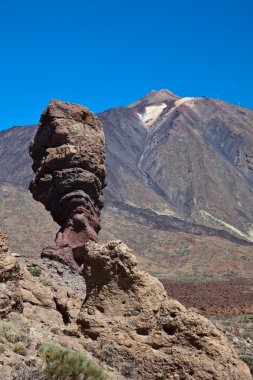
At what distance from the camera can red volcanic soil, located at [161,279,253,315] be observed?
2798 cm

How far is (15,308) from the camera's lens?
8.58m

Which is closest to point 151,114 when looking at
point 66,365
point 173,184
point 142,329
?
point 173,184

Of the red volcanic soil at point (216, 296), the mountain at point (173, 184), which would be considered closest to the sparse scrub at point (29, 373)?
the red volcanic soil at point (216, 296)

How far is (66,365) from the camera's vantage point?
20.3 feet

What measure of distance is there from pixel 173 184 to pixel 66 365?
111011 mm

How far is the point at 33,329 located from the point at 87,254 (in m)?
1.52

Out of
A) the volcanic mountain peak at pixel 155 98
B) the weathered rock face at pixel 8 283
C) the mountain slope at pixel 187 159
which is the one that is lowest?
the weathered rock face at pixel 8 283

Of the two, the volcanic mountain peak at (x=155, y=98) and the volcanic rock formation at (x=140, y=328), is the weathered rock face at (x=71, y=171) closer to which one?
the volcanic rock formation at (x=140, y=328)

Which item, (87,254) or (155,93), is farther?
(155,93)

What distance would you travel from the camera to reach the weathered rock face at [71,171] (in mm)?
17391

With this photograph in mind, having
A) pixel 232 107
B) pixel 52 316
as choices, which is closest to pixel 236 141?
pixel 232 107

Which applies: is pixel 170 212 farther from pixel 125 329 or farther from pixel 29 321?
pixel 125 329

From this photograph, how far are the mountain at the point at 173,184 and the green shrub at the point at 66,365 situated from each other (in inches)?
1772

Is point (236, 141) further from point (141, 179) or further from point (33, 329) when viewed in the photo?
point (33, 329)
